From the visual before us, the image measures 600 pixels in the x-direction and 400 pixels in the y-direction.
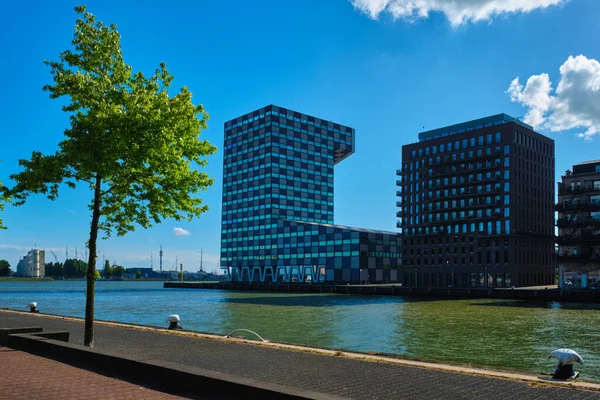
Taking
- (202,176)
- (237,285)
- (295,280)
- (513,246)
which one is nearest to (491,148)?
(513,246)

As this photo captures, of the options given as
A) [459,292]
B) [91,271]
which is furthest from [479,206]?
[91,271]

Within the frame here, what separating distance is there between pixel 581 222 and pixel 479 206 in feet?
87.2

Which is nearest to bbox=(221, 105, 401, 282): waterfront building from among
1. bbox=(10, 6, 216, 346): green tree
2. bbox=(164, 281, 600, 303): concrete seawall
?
bbox=(164, 281, 600, 303): concrete seawall

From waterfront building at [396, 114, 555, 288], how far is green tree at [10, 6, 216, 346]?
12462cm

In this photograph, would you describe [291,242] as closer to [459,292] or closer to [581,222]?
[459,292]

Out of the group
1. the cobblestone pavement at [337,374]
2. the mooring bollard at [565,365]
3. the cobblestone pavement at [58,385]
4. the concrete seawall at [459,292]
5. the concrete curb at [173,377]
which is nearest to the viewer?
the concrete curb at [173,377]

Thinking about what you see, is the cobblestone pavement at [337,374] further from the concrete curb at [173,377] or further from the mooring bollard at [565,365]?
the concrete curb at [173,377]

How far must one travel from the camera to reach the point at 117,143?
1889cm

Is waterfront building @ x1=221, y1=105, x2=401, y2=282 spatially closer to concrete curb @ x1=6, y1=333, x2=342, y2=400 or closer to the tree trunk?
the tree trunk

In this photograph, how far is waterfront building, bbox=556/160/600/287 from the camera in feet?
380

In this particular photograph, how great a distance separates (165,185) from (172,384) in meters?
9.41

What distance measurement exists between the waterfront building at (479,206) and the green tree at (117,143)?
4906 inches

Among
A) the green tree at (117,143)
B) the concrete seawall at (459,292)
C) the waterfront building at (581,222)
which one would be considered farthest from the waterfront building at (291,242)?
the green tree at (117,143)

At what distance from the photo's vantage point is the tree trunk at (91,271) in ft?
68.3
